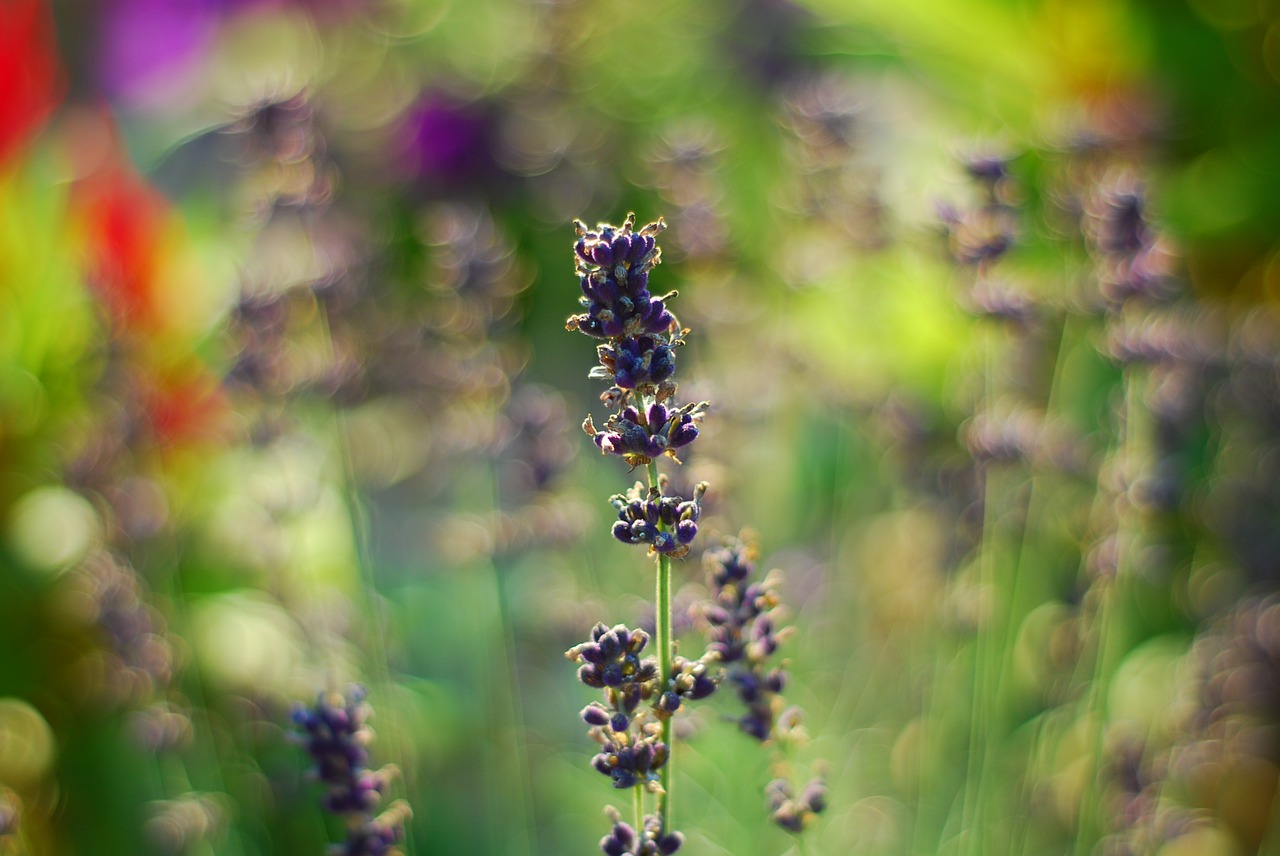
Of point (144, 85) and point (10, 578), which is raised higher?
point (144, 85)

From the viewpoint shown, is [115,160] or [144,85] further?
[144,85]

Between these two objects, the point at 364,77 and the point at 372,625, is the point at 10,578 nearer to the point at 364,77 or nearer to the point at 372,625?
the point at 372,625

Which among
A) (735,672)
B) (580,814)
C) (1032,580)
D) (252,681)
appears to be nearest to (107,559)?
(252,681)

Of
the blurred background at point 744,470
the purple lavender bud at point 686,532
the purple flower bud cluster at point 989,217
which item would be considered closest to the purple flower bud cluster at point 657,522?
the purple lavender bud at point 686,532

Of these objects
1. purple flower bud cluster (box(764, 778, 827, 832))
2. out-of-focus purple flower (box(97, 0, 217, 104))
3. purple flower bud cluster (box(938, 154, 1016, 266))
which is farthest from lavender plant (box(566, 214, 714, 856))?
out-of-focus purple flower (box(97, 0, 217, 104))

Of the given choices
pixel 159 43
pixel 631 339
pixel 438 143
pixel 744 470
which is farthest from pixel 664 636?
pixel 159 43

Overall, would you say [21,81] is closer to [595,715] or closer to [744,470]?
[744,470]
